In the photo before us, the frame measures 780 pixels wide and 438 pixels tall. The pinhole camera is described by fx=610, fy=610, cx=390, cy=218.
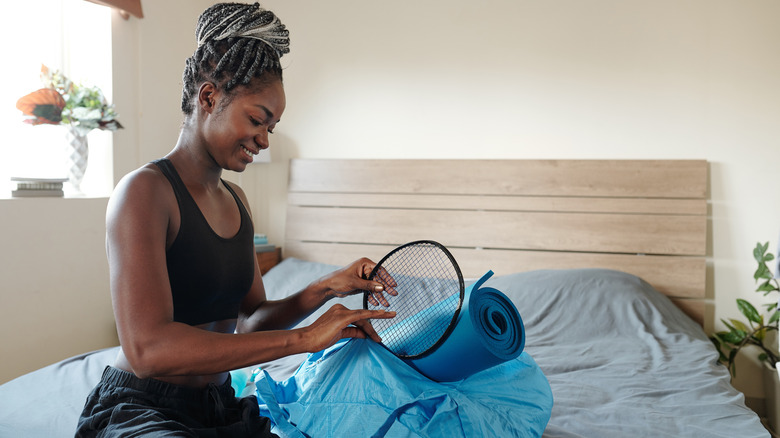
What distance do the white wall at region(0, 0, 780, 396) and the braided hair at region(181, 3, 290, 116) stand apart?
1.80 meters

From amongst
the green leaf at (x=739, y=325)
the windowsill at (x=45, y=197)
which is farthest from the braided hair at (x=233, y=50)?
the green leaf at (x=739, y=325)

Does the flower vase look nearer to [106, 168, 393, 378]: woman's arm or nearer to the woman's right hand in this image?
[106, 168, 393, 378]: woman's arm

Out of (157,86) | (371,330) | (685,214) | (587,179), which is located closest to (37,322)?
(157,86)

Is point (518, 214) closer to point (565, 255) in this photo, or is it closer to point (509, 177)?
point (509, 177)

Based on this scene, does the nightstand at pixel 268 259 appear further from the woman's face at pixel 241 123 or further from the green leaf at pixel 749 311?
the green leaf at pixel 749 311

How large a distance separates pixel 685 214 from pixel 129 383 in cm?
272

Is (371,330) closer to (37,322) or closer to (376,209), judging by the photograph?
(37,322)

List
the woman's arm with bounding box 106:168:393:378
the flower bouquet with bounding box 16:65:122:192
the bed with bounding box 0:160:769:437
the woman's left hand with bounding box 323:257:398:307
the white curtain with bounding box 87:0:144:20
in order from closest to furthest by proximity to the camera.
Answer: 1. the woman's arm with bounding box 106:168:393:378
2. the woman's left hand with bounding box 323:257:398:307
3. the bed with bounding box 0:160:769:437
4. the flower bouquet with bounding box 16:65:122:192
5. the white curtain with bounding box 87:0:144:20

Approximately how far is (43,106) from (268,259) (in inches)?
53.6

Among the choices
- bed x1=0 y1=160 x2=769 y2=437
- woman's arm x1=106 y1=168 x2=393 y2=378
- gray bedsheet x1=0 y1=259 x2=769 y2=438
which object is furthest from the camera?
bed x1=0 y1=160 x2=769 y2=437

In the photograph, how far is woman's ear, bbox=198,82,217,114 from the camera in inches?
46.1

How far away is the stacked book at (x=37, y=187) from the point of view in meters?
2.53

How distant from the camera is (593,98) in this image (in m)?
3.18

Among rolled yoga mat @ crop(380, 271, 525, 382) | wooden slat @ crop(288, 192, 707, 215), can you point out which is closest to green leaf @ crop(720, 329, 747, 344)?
wooden slat @ crop(288, 192, 707, 215)
